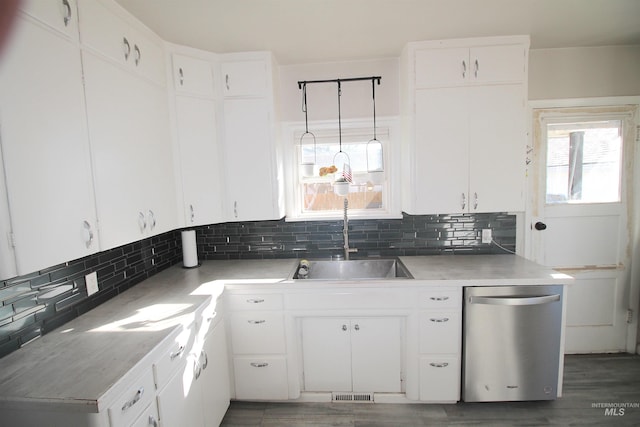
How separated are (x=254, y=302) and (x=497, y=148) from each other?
204 centimetres

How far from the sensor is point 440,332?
195 cm

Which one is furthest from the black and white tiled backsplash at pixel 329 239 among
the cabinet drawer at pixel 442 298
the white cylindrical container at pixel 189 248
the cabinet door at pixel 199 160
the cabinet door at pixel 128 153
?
the cabinet drawer at pixel 442 298

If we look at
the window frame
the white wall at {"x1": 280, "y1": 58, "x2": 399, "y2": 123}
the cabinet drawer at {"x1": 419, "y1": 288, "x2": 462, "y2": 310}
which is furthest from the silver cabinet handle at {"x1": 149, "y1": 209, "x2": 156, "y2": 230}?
the cabinet drawer at {"x1": 419, "y1": 288, "x2": 462, "y2": 310}

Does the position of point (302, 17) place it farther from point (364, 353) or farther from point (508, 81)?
point (364, 353)

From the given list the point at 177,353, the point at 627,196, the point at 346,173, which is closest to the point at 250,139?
the point at 346,173

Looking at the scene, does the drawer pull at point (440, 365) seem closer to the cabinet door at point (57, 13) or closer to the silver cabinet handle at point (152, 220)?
the silver cabinet handle at point (152, 220)

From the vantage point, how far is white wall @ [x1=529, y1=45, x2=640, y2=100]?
7.69 ft

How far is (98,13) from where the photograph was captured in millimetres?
1457

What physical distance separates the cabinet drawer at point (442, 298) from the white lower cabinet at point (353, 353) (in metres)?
0.23

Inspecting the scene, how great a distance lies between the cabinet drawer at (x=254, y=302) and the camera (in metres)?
2.00

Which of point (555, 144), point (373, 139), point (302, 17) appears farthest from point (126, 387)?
point (555, 144)

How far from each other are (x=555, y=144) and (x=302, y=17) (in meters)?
2.24

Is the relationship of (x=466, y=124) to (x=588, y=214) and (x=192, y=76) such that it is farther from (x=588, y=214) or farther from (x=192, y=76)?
(x=192, y=76)

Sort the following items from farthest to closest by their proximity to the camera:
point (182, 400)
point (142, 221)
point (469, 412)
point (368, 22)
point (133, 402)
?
point (469, 412) → point (368, 22) → point (142, 221) → point (182, 400) → point (133, 402)
